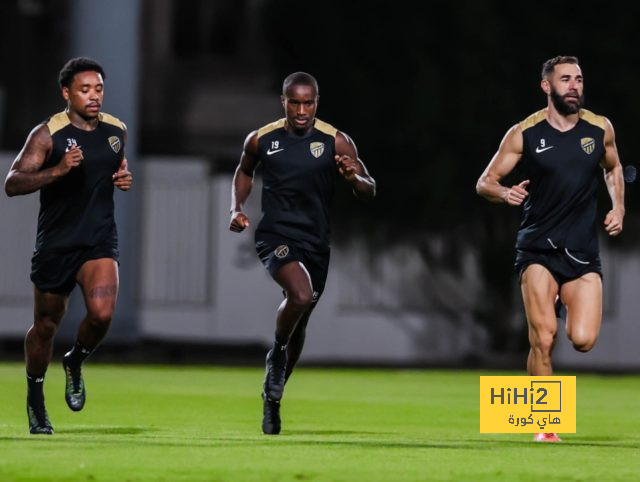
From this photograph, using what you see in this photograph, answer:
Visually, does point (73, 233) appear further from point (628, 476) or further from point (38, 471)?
point (628, 476)

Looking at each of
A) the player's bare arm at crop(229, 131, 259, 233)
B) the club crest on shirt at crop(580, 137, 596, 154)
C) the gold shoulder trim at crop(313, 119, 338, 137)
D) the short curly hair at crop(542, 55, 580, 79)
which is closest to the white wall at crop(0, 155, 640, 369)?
the player's bare arm at crop(229, 131, 259, 233)

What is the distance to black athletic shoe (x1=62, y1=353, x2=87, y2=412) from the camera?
13.7 m

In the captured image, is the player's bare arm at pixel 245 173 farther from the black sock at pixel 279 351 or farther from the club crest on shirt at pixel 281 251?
the black sock at pixel 279 351

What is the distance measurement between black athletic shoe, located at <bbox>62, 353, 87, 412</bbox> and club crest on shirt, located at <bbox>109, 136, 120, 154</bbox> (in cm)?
147

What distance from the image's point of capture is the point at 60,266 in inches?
529

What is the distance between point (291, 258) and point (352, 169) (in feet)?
2.65

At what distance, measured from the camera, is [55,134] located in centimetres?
1341

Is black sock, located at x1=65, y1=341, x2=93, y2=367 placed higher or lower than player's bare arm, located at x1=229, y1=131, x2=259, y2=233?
lower

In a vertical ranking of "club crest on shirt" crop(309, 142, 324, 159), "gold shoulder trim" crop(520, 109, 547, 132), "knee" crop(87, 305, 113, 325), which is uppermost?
"gold shoulder trim" crop(520, 109, 547, 132)

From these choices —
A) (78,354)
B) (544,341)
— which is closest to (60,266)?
(78,354)

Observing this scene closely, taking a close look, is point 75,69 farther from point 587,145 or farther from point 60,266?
point 587,145

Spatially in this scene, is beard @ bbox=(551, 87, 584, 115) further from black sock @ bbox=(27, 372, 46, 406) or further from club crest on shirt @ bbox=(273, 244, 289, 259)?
black sock @ bbox=(27, 372, 46, 406)

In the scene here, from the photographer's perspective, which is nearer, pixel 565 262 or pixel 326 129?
pixel 565 262

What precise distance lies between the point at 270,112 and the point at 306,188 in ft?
82.6
